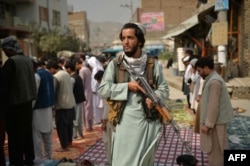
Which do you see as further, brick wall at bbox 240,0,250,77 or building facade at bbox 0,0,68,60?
building facade at bbox 0,0,68,60

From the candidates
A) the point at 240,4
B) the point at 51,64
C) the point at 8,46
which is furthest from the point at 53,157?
the point at 240,4

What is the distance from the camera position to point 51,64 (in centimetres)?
542

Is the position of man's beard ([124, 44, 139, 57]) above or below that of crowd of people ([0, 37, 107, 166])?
above

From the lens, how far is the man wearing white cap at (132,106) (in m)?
2.66

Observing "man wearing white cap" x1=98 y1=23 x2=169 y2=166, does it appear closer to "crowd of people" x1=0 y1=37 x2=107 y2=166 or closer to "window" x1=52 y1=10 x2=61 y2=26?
"crowd of people" x1=0 y1=37 x2=107 y2=166

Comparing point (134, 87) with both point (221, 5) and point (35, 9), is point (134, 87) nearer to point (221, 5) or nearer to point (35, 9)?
point (221, 5)

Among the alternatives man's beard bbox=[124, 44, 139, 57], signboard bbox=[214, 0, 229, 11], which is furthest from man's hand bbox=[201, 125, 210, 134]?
signboard bbox=[214, 0, 229, 11]

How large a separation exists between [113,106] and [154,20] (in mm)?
42065

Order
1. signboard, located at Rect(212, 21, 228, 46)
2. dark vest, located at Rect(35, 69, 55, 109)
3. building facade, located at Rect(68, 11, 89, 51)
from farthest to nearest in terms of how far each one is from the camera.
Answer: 1. building facade, located at Rect(68, 11, 89, 51)
2. signboard, located at Rect(212, 21, 228, 46)
3. dark vest, located at Rect(35, 69, 55, 109)

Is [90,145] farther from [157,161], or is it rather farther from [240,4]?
[240,4]

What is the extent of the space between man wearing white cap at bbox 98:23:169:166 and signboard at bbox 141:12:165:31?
4078cm

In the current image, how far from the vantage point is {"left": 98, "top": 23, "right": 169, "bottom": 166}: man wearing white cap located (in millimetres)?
2664

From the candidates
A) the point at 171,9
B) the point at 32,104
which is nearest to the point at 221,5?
the point at 32,104

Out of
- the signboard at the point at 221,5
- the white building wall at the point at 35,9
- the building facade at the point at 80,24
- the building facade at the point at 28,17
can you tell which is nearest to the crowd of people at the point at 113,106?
the signboard at the point at 221,5
